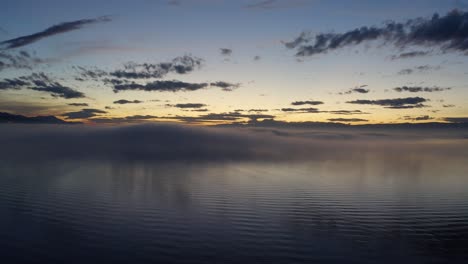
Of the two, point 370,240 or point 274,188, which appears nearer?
point 370,240

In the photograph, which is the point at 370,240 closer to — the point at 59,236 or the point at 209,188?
the point at 59,236

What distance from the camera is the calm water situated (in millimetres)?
16000

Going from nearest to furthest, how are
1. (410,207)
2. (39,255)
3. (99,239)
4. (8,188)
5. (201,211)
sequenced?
(39,255), (99,239), (201,211), (410,207), (8,188)

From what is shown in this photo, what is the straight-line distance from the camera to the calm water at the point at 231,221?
16.0 m

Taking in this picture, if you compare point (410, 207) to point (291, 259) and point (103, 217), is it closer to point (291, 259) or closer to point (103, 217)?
point (291, 259)

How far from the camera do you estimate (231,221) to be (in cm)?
2134

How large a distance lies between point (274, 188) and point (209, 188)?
558cm

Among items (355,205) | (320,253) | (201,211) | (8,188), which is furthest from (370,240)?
(8,188)

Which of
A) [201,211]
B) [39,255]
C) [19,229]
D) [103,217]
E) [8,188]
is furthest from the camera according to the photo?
[8,188]

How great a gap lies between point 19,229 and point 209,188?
1672 centimetres

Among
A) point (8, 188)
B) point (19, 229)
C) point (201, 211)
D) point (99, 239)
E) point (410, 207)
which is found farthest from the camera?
point (8, 188)

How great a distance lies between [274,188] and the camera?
33438 millimetres

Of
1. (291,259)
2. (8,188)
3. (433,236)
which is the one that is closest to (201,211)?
(291,259)

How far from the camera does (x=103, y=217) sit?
2189 cm
